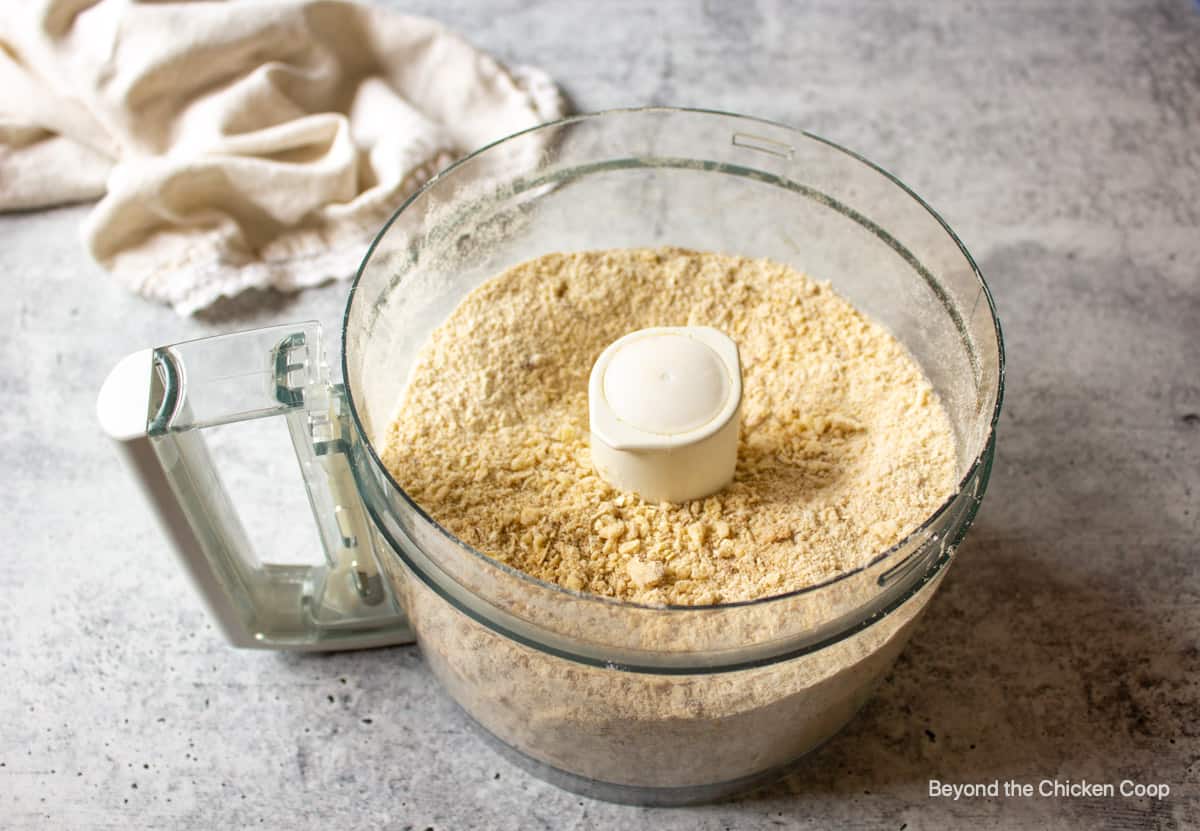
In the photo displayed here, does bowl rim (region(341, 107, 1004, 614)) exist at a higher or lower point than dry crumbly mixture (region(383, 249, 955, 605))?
higher

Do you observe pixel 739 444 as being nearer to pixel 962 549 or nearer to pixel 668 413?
pixel 668 413

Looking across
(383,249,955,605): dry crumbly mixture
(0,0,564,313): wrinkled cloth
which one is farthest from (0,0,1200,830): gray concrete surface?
(383,249,955,605): dry crumbly mixture

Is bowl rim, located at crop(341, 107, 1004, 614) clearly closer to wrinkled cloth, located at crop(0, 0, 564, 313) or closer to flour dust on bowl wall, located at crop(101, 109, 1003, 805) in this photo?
flour dust on bowl wall, located at crop(101, 109, 1003, 805)

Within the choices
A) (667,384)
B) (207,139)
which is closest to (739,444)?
(667,384)

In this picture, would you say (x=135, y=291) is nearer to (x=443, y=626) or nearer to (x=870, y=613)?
(x=443, y=626)

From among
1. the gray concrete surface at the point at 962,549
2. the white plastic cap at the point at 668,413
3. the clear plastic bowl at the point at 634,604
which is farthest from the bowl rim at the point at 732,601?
the gray concrete surface at the point at 962,549

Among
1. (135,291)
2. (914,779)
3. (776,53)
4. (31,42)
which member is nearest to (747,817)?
(914,779)

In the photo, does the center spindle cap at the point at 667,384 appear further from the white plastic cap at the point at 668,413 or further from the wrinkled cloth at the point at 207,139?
the wrinkled cloth at the point at 207,139
